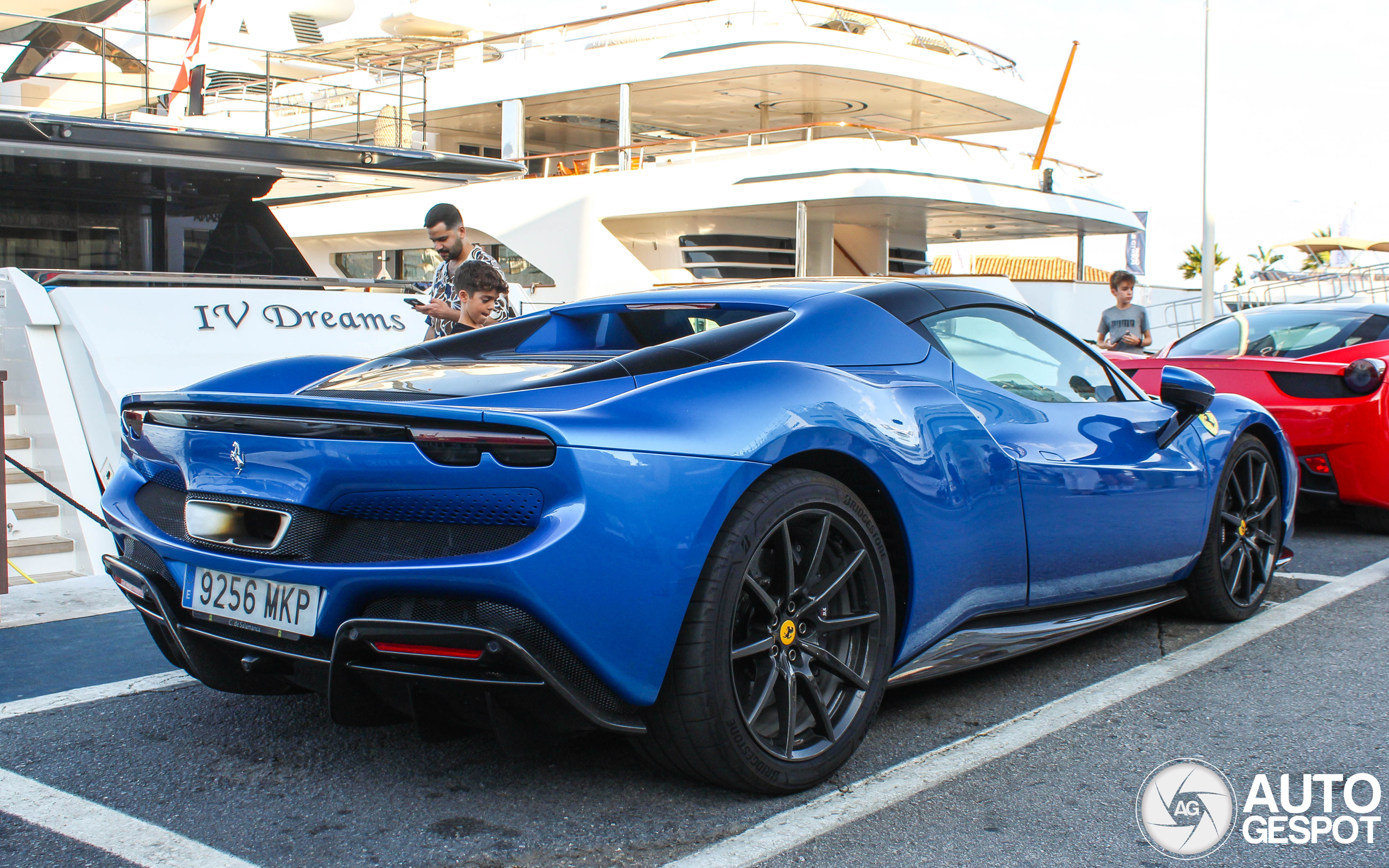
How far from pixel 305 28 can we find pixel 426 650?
27.7 meters

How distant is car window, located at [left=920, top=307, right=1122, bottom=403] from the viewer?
350 cm

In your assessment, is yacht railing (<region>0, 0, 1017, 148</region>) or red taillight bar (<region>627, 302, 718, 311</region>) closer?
red taillight bar (<region>627, 302, 718, 311</region>)

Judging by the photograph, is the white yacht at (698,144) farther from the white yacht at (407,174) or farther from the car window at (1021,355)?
the car window at (1021,355)

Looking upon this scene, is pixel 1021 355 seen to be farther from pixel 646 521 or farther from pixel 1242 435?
pixel 646 521

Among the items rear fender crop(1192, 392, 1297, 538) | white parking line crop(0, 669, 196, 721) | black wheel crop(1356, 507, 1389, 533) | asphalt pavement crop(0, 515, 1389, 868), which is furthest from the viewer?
black wheel crop(1356, 507, 1389, 533)

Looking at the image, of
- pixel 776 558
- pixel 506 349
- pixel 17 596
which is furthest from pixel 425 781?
pixel 17 596

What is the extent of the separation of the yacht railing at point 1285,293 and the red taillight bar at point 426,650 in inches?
904

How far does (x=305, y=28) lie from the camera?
2684 cm

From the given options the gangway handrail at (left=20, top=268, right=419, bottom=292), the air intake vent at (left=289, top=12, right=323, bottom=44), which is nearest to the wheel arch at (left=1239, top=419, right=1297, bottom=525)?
the gangway handrail at (left=20, top=268, right=419, bottom=292)

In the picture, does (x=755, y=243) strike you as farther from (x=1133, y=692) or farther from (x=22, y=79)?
(x=1133, y=692)

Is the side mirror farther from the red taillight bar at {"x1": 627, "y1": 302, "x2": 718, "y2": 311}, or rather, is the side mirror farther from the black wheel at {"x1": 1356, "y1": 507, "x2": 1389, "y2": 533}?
the black wheel at {"x1": 1356, "y1": 507, "x2": 1389, "y2": 533}

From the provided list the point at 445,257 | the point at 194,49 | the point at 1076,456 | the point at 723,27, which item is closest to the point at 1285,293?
the point at 723,27

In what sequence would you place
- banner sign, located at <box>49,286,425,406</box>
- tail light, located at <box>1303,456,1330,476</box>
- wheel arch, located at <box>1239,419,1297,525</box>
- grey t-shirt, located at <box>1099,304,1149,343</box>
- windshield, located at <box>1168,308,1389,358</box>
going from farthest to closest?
grey t-shirt, located at <box>1099,304,1149,343</box> → banner sign, located at <box>49,286,425,406</box> → windshield, located at <box>1168,308,1389,358</box> → tail light, located at <box>1303,456,1330,476</box> → wheel arch, located at <box>1239,419,1297,525</box>

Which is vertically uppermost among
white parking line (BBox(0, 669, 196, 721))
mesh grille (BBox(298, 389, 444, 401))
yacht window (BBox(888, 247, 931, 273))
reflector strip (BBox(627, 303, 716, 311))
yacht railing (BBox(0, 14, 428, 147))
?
yacht railing (BBox(0, 14, 428, 147))
